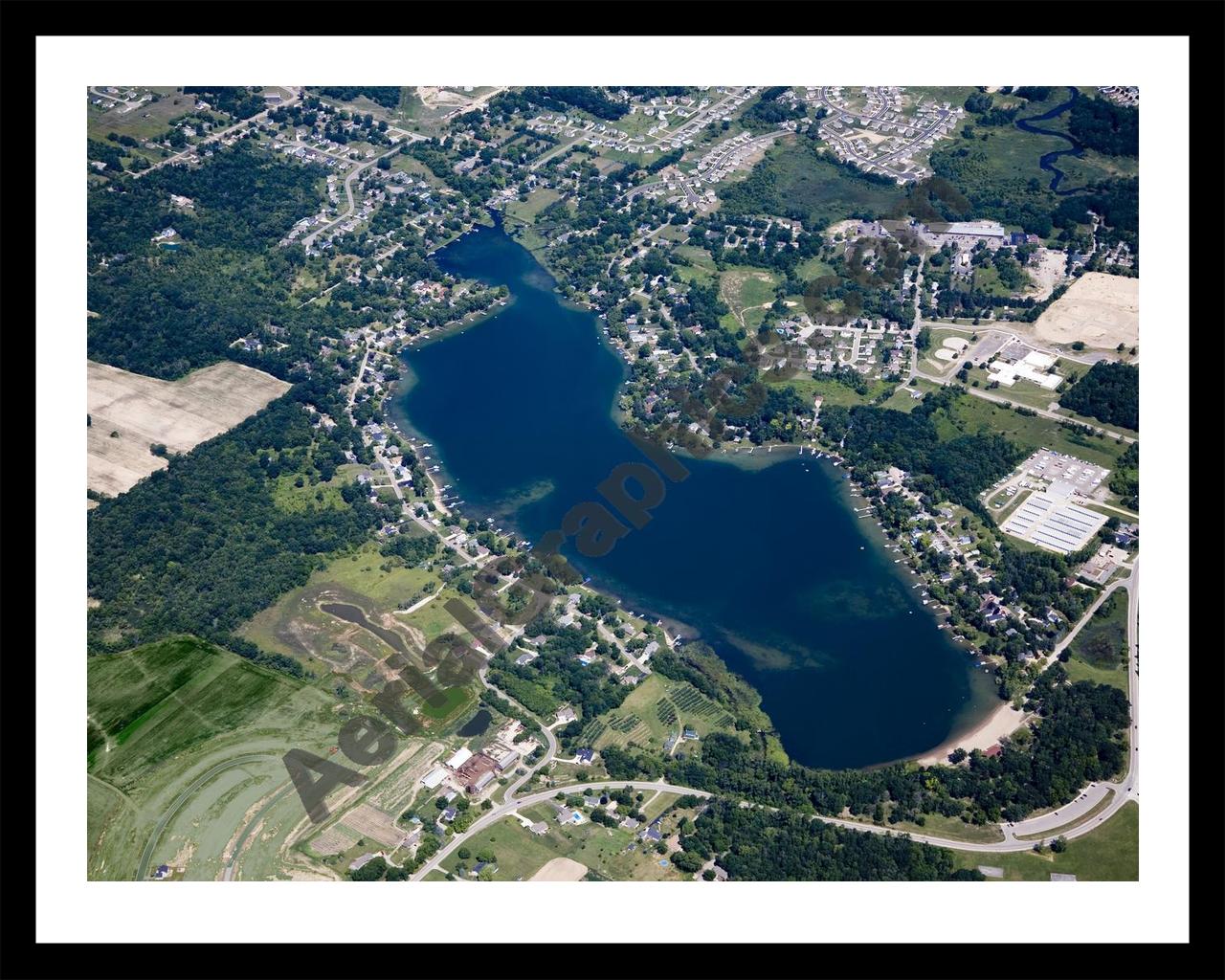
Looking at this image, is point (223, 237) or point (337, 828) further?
point (223, 237)

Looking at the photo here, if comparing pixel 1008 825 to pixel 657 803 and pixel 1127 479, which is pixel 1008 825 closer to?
pixel 657 803

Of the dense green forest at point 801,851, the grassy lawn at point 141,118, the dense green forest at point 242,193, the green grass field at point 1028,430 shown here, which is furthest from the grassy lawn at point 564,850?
the grassy lawn at point 141,118

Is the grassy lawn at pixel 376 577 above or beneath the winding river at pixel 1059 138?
beneath

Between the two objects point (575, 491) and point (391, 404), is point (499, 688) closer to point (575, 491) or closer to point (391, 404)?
point (575, 491)

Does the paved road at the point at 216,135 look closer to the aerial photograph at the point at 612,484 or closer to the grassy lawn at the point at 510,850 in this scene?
the aerial photograph at the point at 612,484

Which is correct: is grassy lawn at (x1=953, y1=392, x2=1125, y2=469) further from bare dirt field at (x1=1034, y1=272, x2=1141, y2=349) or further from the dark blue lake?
the dark blue lake

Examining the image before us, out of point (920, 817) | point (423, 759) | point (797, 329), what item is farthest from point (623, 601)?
point (797, 329)

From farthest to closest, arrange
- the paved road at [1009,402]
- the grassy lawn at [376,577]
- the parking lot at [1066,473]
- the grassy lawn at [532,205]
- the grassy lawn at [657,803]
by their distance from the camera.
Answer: the grassy lawn at [532,205], the paved road at [1009,402], the parking lot at [1066,473], the grassy lawn at [376,577], the grassy lawn at [657,803]
